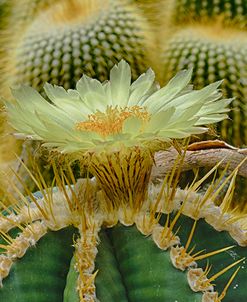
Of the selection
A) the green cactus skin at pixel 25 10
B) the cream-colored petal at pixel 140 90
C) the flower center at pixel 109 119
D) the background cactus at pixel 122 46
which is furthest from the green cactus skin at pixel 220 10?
the flower center at pixel 109 119

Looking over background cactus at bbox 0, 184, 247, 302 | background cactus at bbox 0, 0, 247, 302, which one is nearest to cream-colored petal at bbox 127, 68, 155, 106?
background cactus at bbox 0, 184, 247, 302

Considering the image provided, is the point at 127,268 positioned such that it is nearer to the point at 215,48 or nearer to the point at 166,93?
the point at 166,93

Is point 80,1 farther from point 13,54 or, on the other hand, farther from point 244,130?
point 244,130

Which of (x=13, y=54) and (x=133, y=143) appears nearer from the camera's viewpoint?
(x=133, y=143)

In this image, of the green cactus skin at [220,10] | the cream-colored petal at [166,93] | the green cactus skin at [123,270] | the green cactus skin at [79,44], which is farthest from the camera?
Answer: the green cactus skin at [220,10]

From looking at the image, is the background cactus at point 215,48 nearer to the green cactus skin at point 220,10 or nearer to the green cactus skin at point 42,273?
the green cactus skin at point 220,10

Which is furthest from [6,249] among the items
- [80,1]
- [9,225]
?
[80,1]
